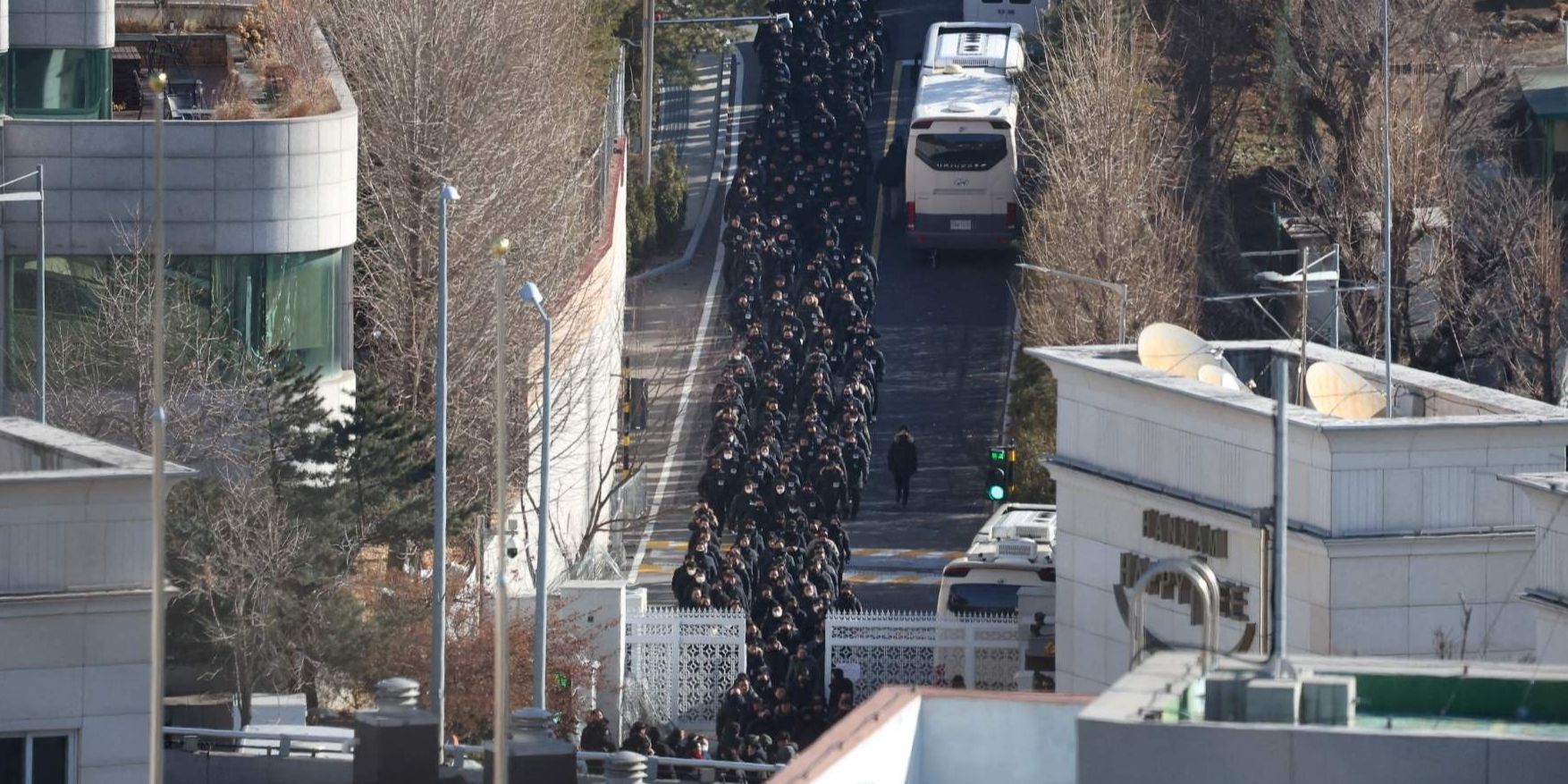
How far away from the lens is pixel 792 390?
4291cm

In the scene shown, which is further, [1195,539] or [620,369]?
[620,369]

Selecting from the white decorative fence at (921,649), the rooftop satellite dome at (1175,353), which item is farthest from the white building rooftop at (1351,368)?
the white decorative fence at (921,649)

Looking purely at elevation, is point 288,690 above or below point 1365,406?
below

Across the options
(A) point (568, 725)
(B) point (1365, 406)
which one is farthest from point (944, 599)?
(B) point (1365, 406)

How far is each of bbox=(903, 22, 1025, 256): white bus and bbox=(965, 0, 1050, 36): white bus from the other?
363 inches

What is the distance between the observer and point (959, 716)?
17.8 meters

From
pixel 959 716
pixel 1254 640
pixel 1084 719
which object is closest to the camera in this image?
pixel 1084 719

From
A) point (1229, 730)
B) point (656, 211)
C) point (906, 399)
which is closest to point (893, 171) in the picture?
point (656, 211)

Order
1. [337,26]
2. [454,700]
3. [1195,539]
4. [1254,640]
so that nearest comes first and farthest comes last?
[1254,640]
[1195,539]
[454,700]
[337,26]

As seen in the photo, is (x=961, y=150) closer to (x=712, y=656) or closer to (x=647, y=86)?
(x=647, y=86)

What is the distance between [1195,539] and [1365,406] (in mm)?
1945

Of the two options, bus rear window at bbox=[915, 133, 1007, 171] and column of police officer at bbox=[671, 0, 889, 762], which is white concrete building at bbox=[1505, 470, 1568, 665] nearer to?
column of police officer at bbox=[671, 0, 889, 762]

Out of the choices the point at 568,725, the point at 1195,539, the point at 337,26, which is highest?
the point at 337,26

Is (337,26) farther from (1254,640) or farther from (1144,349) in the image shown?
(1254,640)
